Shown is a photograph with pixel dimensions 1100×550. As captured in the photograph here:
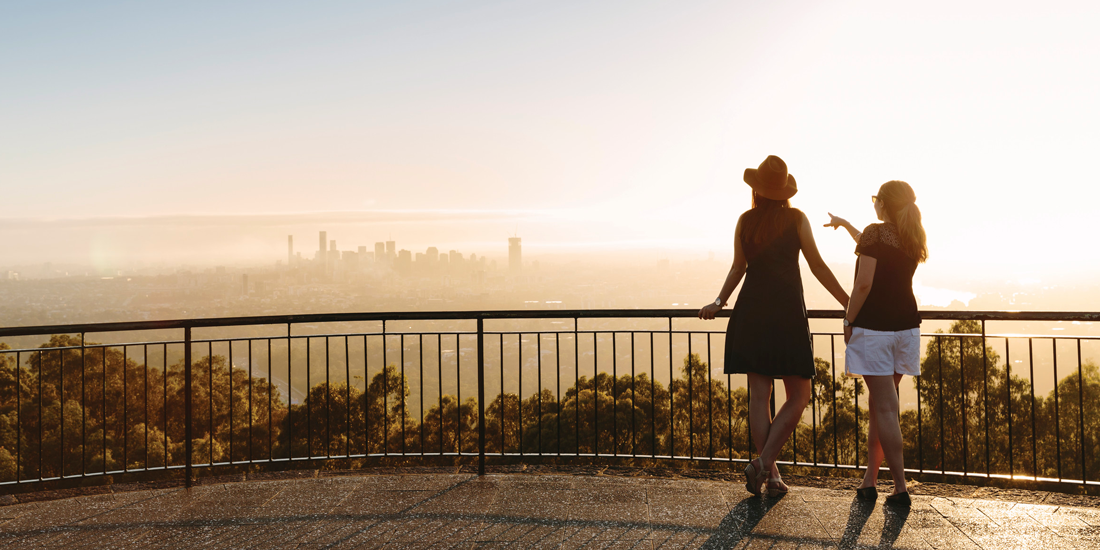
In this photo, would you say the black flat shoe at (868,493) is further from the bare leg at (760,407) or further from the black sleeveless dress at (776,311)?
the black sleeveless dress at (776,311)

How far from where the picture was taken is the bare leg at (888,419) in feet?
10.2

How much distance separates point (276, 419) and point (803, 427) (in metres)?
32.9

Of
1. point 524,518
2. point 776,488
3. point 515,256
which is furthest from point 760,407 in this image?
point 515,256

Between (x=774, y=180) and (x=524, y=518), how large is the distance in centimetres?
214

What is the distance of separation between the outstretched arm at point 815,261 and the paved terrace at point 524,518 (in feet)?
3.73

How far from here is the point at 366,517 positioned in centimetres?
314

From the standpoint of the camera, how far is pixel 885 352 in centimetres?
309

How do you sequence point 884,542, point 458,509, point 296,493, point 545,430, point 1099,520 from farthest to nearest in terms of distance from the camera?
point 545,430
point 296,493
point 458,509
point 1099,520
point 884,542

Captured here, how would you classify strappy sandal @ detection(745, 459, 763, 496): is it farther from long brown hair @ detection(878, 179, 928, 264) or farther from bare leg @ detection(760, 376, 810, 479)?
long brown hair @ detection(878, 179, 928, 264)

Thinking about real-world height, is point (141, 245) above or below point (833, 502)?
above

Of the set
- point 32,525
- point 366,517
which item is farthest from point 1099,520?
point 32,525

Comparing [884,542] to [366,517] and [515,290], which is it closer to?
[366,517]

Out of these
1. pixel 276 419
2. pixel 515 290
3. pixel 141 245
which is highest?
pixel 141 245

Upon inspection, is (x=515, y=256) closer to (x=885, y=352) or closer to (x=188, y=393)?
(x=188, y=393)
